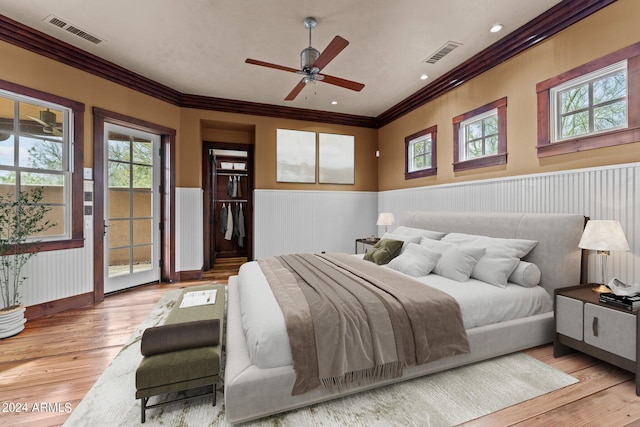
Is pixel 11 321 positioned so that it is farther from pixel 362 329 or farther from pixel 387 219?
pixel 387 219

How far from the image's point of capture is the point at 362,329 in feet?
5.69

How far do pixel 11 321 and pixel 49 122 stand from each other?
2.15 m

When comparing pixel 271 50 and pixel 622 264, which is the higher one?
pixel 271 50

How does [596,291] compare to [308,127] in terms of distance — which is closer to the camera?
[596,291]

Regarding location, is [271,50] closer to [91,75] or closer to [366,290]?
[91,75]

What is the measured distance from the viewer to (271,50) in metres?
3.27

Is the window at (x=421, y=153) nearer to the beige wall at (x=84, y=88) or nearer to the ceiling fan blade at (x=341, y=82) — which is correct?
the ceiling fan blade at (x=341, y=82)

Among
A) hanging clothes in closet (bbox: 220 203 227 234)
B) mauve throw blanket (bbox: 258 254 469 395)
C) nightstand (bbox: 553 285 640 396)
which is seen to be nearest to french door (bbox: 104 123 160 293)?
hanging clothes in closet (bbox: 220 203 227 234)

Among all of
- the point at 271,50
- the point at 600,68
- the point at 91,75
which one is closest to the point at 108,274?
the point at 91,75

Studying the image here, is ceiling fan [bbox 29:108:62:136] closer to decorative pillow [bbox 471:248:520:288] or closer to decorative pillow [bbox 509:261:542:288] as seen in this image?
decorative pillow [bbox 471:248:520:288]

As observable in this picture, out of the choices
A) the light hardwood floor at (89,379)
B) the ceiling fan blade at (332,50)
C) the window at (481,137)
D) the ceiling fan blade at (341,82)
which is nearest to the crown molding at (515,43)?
the window at (481,137)

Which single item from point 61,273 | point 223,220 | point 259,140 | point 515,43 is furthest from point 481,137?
point 61,273

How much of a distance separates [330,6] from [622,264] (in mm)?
3301

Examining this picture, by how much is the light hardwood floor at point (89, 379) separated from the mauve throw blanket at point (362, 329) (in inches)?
17.6
